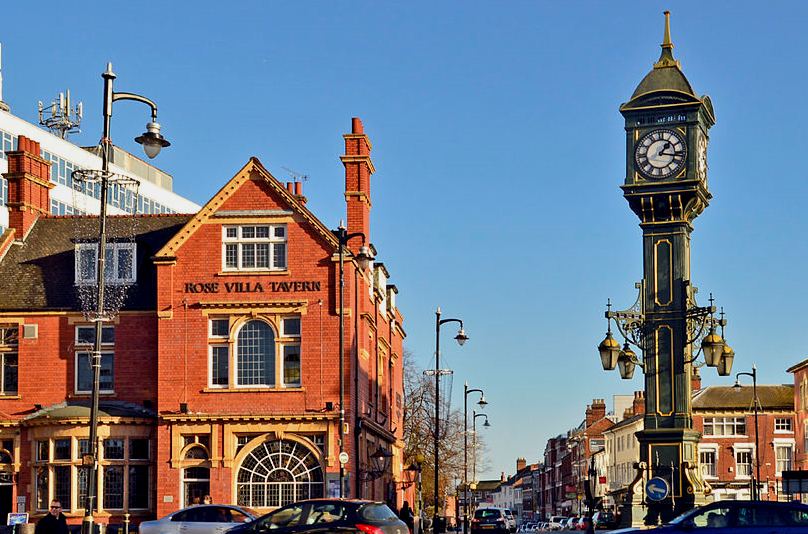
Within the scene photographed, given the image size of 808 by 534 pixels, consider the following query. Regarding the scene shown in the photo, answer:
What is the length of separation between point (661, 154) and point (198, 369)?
745 inches

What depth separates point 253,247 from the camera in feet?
169

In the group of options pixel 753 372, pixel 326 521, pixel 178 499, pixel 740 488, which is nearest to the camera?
pixel 326 521

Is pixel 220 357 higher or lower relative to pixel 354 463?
higher

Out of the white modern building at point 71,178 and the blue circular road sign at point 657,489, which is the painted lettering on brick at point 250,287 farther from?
the white modern building at point 71,178

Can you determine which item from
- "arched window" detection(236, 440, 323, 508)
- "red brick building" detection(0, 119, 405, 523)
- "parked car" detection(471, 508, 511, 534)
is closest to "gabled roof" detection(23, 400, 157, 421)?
"red brick building" detection(0, 119, 405, 523)

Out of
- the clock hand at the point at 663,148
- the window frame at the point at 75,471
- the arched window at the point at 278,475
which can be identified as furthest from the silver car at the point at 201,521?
the clock hand at the point at 663,148

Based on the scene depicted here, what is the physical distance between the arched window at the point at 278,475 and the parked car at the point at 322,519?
18.9 meters

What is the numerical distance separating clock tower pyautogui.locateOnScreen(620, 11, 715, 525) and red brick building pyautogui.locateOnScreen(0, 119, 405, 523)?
1191cm

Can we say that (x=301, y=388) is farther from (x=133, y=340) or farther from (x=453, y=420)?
(x=453, y=420)

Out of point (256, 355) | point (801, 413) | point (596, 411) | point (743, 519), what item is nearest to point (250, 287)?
point (256, 355)

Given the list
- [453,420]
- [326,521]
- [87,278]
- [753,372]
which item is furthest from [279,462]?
[453,420]

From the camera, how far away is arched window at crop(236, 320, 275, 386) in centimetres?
5062

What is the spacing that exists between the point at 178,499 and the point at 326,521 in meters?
21.1

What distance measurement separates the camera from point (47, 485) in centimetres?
5075
